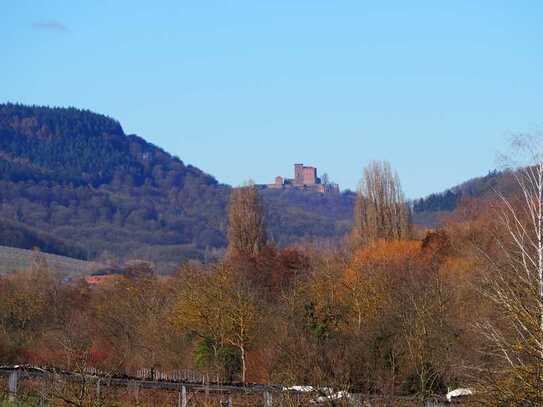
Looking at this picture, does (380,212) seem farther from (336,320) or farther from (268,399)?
(268,399)

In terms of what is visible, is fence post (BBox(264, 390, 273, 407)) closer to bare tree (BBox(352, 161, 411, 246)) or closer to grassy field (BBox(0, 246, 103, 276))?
bare tree (BBox(352, 161, 411, 246))

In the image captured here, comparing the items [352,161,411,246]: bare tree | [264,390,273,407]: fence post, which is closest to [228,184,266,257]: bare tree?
[352,161,411,246]: bare tree

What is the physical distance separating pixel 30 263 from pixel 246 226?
2341 inches

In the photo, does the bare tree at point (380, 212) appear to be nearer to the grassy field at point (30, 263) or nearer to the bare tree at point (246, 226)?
the bare tree at point (246, 226)

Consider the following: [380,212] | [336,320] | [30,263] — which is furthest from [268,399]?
[30,263]

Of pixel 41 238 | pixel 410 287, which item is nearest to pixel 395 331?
pixel 410 287

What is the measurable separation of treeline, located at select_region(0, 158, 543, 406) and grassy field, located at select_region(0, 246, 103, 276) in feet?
209

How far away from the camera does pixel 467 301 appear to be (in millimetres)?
34406

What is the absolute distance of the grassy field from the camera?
135m

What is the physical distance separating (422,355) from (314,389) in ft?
38.3

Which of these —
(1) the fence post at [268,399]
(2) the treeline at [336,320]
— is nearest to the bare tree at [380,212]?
(2) the treeline at [336,320]

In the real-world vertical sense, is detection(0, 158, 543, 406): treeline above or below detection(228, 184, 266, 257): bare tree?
A: below

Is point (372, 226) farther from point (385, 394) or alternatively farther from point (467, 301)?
point (385, 394)

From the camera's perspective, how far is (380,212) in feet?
255
